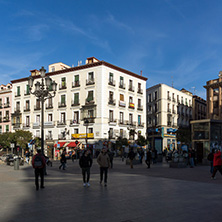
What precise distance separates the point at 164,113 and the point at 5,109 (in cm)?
3195

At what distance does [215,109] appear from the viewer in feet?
204

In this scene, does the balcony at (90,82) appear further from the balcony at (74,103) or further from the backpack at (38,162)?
the backpack at (38,162)

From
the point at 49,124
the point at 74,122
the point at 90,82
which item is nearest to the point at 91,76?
the point at 90,82

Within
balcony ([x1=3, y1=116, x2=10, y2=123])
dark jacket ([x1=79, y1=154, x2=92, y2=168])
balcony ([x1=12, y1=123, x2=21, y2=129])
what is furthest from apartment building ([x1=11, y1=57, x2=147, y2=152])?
dark jacket ([x1=79, y1=154, x2=92, y2=168])

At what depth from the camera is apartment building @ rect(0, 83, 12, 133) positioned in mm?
58625

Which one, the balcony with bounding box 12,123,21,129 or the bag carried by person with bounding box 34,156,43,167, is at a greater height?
the balcony with bounding box 12,123,21,129

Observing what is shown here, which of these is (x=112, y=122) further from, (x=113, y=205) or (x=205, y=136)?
(x=113, y=205)

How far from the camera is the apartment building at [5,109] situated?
5862cm

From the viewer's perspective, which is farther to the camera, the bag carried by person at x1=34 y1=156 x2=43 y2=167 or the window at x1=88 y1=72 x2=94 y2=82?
the window at x1=88 y1=72 x2=94 y2=82

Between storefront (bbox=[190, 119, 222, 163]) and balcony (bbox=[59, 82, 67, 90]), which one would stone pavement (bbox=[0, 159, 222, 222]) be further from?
balcony (bbox=[59, 82, 67, 90])

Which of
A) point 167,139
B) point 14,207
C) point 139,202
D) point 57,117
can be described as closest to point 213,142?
point 139,202

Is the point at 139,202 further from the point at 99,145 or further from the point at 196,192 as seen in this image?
the point at 99,145

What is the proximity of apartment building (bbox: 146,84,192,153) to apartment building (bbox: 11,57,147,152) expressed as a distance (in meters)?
8.80

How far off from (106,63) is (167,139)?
76.7ft
